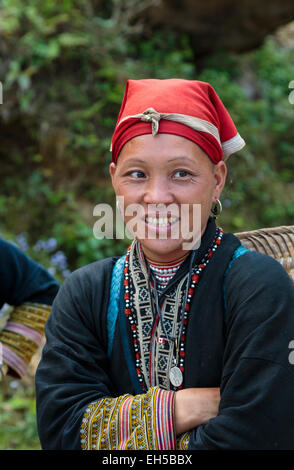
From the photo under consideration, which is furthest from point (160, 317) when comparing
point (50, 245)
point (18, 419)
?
point (50, 245)

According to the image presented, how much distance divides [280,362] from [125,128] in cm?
88

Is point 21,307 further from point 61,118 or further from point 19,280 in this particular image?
point 61,118

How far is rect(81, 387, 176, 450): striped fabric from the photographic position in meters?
1.50

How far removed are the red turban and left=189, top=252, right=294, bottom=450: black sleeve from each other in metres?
0.49

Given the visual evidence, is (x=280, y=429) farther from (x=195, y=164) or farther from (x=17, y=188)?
(x=17, y=188)

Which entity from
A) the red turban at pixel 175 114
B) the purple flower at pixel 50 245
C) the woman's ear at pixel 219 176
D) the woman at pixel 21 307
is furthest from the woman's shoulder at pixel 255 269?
the purple flower at pixel 50 245

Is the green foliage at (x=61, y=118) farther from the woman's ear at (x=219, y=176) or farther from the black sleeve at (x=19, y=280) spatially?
the woman's ear at (x=219, y=176)

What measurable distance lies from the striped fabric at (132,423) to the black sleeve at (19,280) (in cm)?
99

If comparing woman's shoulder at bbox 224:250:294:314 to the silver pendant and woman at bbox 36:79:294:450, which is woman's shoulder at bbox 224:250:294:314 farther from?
the silver pendant

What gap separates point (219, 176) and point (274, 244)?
1.92ft

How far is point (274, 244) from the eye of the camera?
2.13 metres

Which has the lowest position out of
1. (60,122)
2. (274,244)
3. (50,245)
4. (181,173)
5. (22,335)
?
(22,335)

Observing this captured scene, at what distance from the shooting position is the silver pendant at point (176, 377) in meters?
1.63

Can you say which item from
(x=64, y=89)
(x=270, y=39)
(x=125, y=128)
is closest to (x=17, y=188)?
(x=64, y=89)
